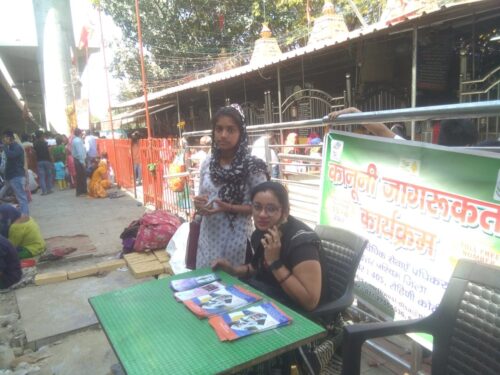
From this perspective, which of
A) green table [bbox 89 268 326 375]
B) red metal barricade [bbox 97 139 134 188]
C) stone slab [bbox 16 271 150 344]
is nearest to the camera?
green table [bbox 89 268 326 375]

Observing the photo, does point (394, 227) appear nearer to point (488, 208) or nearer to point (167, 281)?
point (488, 208)

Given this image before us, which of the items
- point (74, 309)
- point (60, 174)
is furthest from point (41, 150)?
point (74, 309)

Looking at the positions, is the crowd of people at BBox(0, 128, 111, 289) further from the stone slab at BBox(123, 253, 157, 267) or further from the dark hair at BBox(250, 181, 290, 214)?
the dark hair at BBox(250, 181, 290, 214)

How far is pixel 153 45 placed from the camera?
19.5m

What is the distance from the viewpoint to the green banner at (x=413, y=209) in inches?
62.7

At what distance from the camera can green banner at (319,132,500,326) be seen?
1.59 m

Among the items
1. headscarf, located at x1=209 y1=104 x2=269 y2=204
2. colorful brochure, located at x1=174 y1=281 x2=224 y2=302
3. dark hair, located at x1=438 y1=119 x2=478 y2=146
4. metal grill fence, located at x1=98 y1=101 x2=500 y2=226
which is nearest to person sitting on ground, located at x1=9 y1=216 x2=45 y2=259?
metal grill fence, located at x1=98 y1=101 x2=500 y2=226

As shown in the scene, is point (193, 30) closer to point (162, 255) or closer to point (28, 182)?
point (28, 182)

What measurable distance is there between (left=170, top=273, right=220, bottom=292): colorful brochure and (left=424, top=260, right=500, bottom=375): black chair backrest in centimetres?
104

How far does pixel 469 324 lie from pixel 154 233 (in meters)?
3.95

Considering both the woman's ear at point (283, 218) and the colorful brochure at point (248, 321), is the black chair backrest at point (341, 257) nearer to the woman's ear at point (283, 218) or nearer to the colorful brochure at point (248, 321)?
the woman's ear at point (283, 218)

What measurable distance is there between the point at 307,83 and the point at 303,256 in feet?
26.7

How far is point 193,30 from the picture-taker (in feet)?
64.0

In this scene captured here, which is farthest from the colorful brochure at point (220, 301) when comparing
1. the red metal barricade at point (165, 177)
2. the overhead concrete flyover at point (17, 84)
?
the overhead concrete flyover at point (17, 84)
